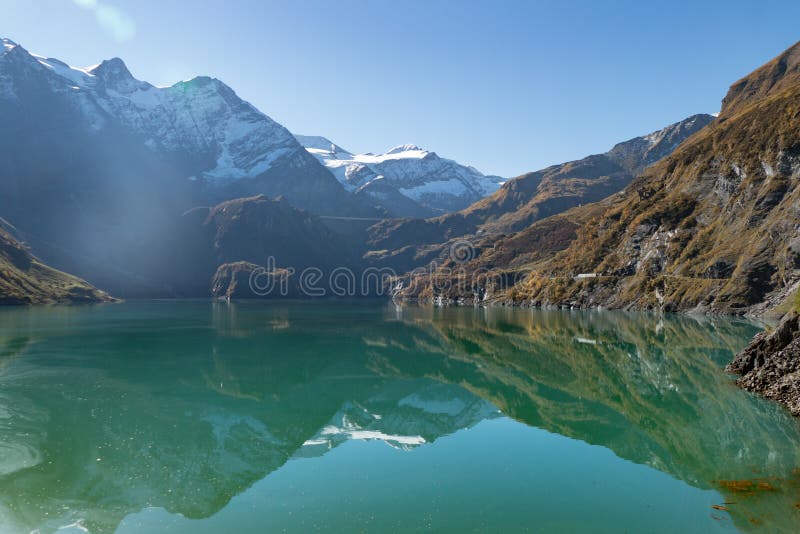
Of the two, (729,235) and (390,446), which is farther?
(729,235)

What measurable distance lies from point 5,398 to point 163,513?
103 feet

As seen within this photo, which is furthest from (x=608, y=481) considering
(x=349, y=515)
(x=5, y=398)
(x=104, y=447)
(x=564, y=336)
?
(x=564, y=336)

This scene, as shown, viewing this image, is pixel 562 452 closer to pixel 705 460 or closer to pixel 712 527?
pixel 705 460

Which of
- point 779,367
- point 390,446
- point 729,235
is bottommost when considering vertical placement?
point 390,446

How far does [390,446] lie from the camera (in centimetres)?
3225

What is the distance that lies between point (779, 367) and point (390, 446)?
1207 inches

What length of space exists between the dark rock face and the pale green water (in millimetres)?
1403

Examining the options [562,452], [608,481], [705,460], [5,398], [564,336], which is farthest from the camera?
[564,336]

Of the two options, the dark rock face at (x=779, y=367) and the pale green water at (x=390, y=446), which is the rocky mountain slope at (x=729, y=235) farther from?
the dark rock face at (x=779, y=367)

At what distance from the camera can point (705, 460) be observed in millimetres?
27000

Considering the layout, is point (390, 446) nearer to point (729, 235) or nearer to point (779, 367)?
point (779, 367)

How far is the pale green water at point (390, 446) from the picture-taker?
69.6ft

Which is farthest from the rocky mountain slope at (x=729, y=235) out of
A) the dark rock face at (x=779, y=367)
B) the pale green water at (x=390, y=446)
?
the dark rock face at (x=779, y=367)

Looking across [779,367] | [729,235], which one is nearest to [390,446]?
[779,367]
